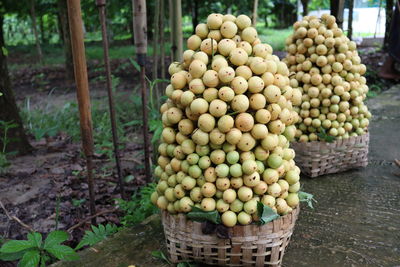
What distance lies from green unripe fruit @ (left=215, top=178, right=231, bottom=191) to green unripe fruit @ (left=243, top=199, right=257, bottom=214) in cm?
10

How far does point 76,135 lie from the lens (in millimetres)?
4234

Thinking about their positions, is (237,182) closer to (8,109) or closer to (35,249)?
(35,249)

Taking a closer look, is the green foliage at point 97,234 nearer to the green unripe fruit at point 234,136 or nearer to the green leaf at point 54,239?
the green leaf at point 54,239

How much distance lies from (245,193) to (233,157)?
0.14 meters

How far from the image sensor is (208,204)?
145cm

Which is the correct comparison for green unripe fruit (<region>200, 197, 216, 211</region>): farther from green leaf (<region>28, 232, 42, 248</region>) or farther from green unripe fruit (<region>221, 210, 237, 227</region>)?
green leaf (<region>28, 232, 42, 248</region>)

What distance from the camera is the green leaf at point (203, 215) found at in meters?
1.42

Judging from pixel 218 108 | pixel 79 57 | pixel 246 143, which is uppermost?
pixel 79 57

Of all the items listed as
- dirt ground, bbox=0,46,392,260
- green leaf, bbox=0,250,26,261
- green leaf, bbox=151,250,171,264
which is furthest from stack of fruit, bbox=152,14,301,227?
dirt ground, bbox=0,46,392,260

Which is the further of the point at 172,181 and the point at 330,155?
the point at 330,155

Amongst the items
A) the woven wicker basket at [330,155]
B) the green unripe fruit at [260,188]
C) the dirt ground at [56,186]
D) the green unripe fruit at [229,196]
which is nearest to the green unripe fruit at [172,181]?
the green unripe fruit at [229,196]

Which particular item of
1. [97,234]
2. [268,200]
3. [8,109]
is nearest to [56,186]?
[8,109]

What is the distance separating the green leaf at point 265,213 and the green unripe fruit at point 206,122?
33cm

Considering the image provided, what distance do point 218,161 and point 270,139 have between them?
218 millimetres
